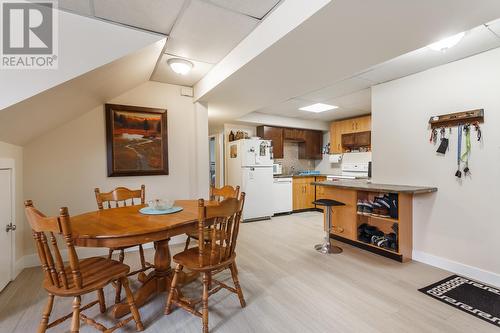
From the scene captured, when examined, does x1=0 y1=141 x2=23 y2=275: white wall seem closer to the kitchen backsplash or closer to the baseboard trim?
the baseboard trim

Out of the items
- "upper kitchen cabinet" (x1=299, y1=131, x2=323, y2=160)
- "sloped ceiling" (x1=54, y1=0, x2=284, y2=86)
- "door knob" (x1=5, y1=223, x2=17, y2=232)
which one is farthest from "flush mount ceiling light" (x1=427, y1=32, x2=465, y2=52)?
"door knob" (x1=5, y1=223, x2=17, y2=232)

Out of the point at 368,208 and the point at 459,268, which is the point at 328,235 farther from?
the point at 459,268

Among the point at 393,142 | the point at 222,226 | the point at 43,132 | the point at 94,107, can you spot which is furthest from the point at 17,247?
the point at 393,142

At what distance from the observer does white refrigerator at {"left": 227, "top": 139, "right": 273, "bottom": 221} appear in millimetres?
4809

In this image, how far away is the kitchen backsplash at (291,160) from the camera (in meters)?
6.33

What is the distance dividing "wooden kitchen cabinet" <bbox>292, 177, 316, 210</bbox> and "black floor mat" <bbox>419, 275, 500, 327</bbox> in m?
3.36

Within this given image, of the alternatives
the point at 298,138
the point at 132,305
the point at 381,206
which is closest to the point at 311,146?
the point at 298,138

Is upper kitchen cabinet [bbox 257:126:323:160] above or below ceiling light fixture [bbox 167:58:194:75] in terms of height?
below

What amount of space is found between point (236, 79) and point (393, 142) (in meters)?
2.28

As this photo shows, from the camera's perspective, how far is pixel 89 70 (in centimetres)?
196

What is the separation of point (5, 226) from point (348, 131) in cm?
591

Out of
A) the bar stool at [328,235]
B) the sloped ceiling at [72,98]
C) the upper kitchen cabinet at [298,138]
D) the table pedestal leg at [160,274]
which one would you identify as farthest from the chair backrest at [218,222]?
the upper kitchen cabinet at [298,138]

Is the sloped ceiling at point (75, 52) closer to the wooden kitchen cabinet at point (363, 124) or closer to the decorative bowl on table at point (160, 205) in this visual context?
the decorative bowl on table at point (160, 205)

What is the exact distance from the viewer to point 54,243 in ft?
4.42
